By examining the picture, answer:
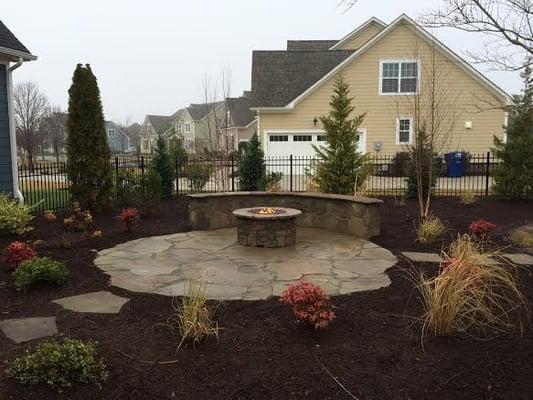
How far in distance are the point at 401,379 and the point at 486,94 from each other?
66.1 ft

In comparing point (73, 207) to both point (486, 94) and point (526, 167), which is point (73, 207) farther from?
point (486, 94)

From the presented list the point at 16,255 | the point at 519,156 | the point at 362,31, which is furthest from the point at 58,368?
the point at 362,31

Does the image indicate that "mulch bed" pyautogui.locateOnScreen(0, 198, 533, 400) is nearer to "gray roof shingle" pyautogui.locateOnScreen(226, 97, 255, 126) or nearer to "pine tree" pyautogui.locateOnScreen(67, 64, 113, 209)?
"pine tree" pyautogui.locateOnScreen(67, 64, 113, 209)

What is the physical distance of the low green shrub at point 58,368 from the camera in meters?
2.85

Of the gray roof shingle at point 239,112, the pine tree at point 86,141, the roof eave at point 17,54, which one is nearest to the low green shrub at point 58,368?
the pine tree at point 86,141

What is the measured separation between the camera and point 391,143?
822 inches

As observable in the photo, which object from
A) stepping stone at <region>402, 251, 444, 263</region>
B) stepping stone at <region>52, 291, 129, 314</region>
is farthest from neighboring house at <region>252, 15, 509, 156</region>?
stepping stone at <region>52, 291, 129, 314</region>

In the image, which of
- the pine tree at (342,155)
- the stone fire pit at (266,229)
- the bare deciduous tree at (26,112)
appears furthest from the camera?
the bare deciduous tree at (26,112)

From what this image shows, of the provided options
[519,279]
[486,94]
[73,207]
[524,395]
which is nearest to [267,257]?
[519,279]

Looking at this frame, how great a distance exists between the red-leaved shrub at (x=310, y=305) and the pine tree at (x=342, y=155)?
6.84m

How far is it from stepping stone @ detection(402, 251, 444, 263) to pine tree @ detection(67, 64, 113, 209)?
20.7 feet

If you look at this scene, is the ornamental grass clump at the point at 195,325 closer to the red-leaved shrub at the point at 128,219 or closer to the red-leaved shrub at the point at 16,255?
the red-leaved shrub at the point at 16,255

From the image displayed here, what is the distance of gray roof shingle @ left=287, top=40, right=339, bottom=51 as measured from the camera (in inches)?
1126

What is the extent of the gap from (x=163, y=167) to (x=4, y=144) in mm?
3621
